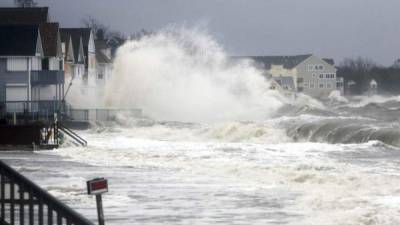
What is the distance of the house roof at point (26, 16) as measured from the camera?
7069 cm

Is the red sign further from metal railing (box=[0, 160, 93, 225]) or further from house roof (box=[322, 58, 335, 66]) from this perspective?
house roof (box=[322, 58, 335, 66])

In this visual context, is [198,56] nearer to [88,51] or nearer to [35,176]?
[88,51]

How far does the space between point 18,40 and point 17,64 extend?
1768mm

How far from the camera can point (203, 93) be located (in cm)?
7950

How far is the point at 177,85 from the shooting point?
79188 millimetres

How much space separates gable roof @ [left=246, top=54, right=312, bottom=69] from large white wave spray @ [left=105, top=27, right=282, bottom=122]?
2842 inches

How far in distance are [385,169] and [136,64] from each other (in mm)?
53994

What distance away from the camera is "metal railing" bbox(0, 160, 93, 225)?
821cm

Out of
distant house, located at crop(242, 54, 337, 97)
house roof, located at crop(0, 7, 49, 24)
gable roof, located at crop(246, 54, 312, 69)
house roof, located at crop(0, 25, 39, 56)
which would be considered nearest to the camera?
house roof, located at crop(0, 25, 39, 56)

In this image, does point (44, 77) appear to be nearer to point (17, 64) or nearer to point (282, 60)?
point (17, 64)

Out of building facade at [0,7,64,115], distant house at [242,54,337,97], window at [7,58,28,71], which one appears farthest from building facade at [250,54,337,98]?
window at [7,58,28,71]

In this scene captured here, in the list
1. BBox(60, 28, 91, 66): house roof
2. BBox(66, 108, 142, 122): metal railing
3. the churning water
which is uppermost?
BBox(60, 28, 91, 66): house roof

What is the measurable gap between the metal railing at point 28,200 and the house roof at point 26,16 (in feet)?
202

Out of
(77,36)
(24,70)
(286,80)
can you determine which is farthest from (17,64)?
(286,80)
